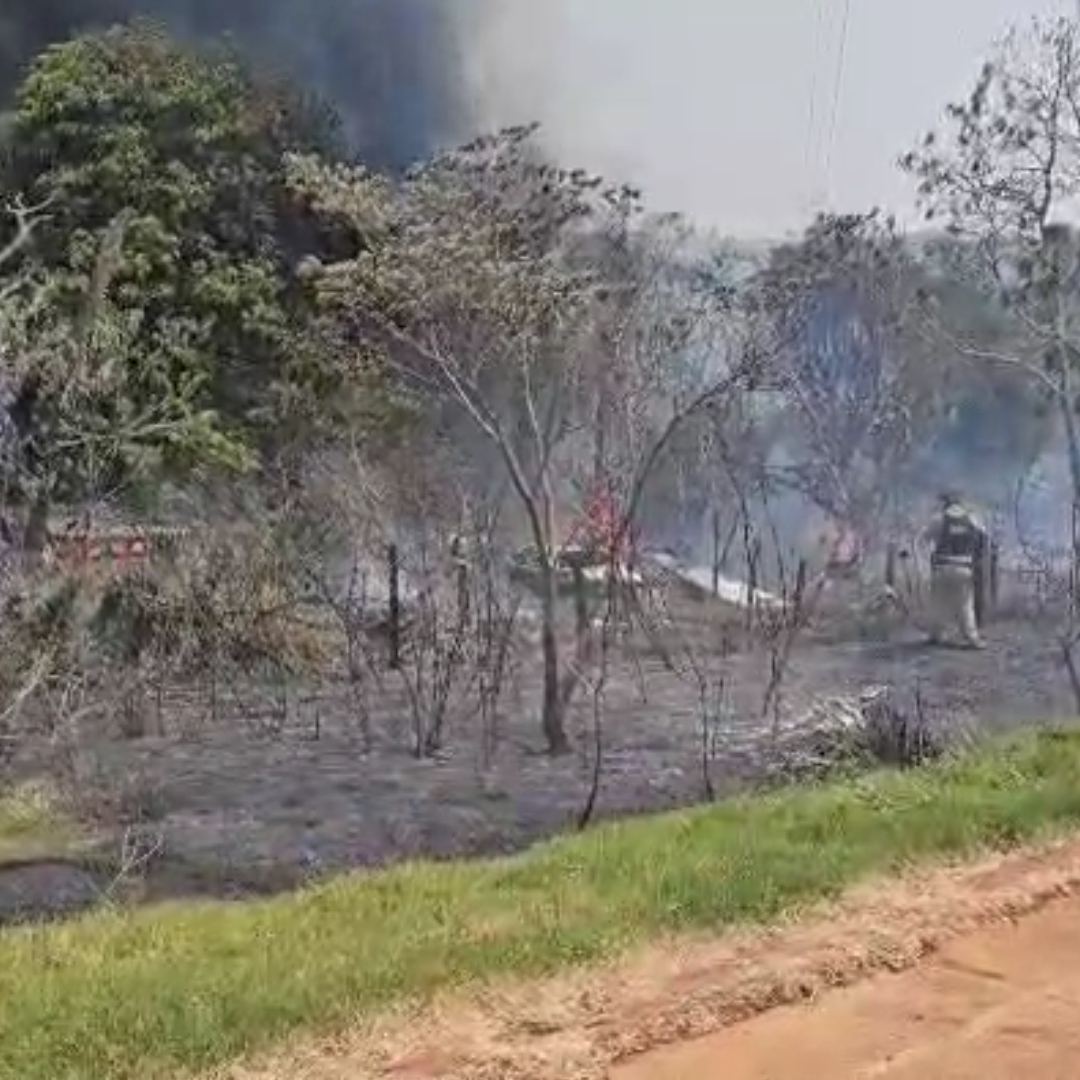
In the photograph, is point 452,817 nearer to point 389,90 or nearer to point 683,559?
point 683,559

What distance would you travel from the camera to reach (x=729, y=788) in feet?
30.3

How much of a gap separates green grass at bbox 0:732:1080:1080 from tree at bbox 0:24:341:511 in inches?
168

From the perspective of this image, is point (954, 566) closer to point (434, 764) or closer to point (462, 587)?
point (462, 587)

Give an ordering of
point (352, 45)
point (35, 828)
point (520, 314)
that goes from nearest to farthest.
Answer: point (35, 828)
point (520, 314)
point (352, 45)

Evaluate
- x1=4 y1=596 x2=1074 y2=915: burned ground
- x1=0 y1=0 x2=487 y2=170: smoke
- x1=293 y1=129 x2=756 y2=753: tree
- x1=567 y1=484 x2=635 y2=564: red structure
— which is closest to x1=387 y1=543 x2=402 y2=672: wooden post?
x1=4 y1=596 x2=1074 y2=915: burned ground

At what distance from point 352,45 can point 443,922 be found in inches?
305

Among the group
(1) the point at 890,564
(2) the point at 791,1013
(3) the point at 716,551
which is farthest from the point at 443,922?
(1) the point at 890,564

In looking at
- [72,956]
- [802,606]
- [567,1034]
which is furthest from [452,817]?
[567,1034]

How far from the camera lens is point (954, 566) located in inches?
470

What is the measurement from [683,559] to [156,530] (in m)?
2.97

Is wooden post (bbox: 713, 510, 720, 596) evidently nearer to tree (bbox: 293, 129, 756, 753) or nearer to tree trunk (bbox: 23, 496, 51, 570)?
tree (bbox: 293, 129, 756, 753)

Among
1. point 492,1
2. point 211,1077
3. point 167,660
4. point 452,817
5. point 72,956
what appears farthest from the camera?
point 492,1

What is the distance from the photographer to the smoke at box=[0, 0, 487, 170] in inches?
415

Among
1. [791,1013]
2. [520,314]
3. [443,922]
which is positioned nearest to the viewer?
[791,1013]
